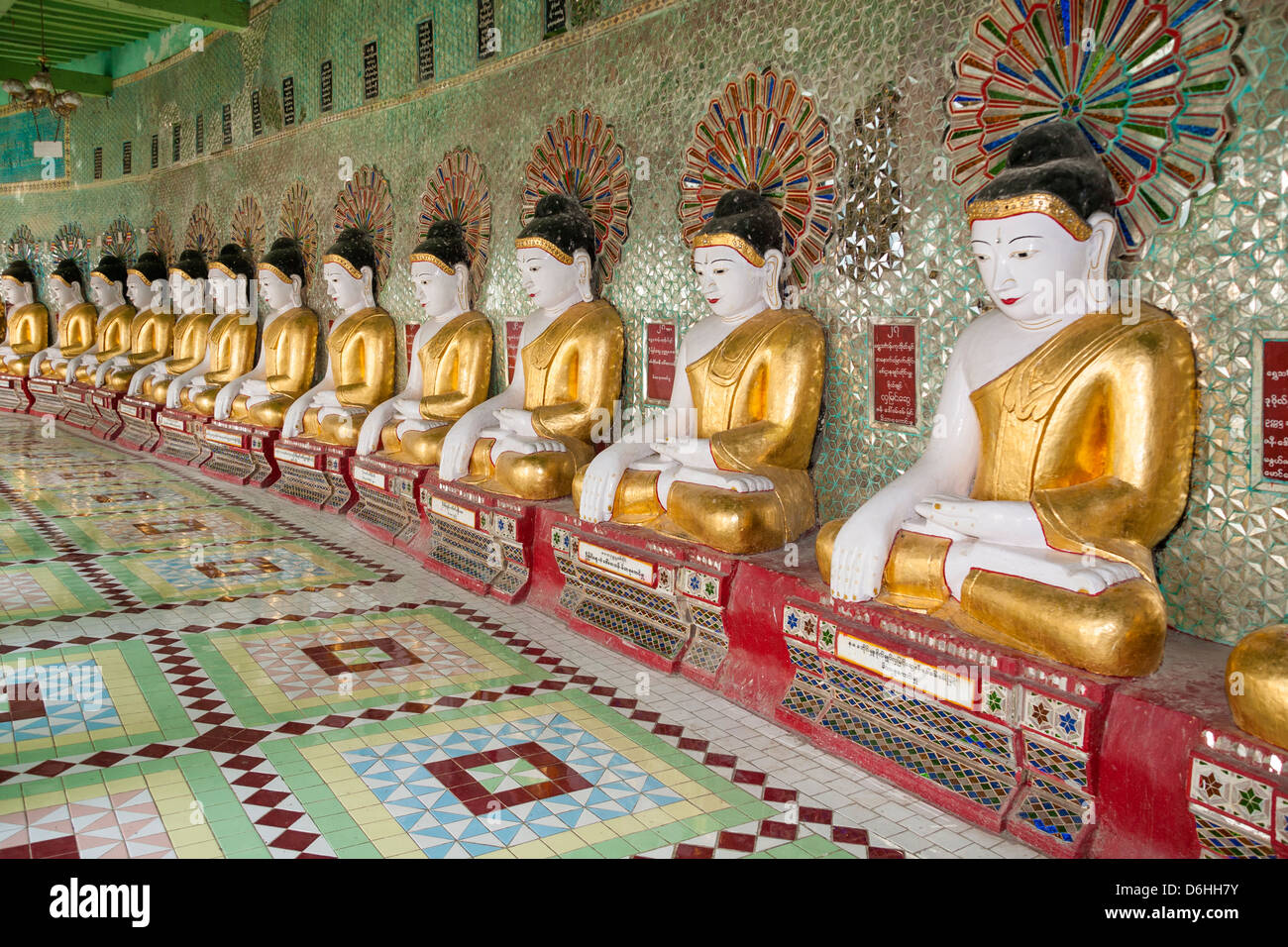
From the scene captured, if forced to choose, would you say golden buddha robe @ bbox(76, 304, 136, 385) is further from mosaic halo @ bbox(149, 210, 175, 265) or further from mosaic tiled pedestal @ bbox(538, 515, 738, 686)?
mosaic tiled pedestal @ bbox(538, 515, 738, 686)

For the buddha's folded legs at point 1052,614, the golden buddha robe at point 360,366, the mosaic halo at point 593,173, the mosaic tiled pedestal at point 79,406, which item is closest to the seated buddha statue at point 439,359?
the golden buddha robe at point 360,366

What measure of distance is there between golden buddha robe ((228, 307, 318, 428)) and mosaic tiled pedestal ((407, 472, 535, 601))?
2871mm

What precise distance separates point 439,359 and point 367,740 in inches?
135

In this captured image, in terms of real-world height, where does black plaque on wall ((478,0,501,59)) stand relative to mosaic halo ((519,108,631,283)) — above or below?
above

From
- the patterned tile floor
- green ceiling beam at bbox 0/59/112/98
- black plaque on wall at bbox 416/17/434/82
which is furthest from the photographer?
green ceiling beam at bbox 0/59/112/98

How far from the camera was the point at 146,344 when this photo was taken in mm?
10766

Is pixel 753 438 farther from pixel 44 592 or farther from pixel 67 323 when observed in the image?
pixel 67 323

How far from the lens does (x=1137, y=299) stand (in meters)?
2.99

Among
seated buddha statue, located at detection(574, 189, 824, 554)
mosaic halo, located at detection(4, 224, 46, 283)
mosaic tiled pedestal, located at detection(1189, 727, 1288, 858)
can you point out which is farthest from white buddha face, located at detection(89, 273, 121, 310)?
mosaic tiled pedestal, located at detection(1189, 727, 1288, 858)

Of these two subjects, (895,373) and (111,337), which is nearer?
(895,373)

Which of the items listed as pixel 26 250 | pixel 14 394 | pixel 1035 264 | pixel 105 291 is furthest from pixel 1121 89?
pixel 26 250

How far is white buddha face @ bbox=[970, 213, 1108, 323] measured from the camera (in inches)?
115

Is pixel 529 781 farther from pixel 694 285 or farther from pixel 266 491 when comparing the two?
pixel 266 491

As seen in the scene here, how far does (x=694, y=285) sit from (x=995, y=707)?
8.55ft
